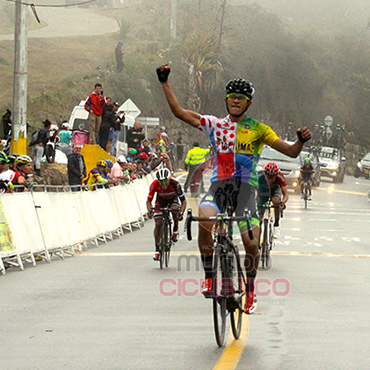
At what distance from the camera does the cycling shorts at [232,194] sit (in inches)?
310

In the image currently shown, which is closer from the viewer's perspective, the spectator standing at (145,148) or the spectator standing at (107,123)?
the spectator standing at (107,123)

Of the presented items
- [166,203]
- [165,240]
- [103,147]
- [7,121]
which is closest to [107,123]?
[103,147]

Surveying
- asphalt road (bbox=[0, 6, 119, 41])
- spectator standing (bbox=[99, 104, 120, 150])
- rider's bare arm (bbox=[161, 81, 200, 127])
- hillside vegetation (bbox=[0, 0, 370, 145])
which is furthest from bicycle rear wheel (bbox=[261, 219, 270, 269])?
asphalt road (bbox=[0, 6, 119, 41])

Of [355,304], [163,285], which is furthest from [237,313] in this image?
[163,285]

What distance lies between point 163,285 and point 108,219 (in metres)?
8.44

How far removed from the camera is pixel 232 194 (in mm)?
7922

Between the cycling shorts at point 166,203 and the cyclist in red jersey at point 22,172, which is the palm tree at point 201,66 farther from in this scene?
the cyclist in red jersey at point 22,172

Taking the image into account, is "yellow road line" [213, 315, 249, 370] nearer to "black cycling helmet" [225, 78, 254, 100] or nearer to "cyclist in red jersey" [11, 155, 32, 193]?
"black cycling helmet" [225, 78, 254, 100]

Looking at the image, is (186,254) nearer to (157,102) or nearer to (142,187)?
(142,187)

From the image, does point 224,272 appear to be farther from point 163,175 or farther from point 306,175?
point 306,175

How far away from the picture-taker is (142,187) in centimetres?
2619

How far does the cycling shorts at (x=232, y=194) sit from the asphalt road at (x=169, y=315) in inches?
46.9

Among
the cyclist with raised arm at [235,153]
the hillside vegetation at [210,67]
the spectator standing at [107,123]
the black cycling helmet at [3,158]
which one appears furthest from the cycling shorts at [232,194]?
the hillside vegetation at [210,67]

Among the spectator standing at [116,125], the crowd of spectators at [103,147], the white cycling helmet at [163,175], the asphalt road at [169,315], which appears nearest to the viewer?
the asphalt road at [169,315]
